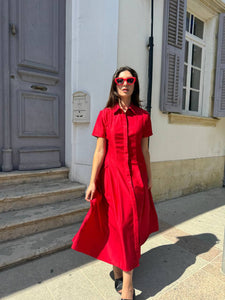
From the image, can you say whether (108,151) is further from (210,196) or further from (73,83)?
(210,196)

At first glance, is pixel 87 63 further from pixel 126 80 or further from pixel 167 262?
pixel 167 262

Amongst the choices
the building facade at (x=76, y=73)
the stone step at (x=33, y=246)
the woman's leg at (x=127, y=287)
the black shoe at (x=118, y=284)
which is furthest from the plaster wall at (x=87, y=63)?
the woman's leg at (x=127, y=287)

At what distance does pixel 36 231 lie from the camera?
97.0 inches

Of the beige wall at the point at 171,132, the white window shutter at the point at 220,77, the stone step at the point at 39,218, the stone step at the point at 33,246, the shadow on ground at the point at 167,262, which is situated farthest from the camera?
the white window shutter at the point at 220,77

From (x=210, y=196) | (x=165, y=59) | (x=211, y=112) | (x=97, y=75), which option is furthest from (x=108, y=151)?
(x=211, y=112)

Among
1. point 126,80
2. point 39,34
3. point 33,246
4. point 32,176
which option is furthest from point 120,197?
point 39,34

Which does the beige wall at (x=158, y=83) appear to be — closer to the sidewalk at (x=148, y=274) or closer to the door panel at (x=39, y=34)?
the door panel at (x=39, y=34)

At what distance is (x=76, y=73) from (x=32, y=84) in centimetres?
66

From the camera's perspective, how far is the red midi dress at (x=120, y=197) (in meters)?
1.58

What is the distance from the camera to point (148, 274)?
198 cm

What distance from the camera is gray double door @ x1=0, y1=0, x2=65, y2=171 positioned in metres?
2.92

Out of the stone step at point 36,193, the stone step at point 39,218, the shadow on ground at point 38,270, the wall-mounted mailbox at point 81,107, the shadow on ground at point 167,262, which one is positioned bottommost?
the shadow on ground at point 167,262

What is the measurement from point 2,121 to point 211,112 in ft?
14.6

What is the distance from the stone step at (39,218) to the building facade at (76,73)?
1.87ft
